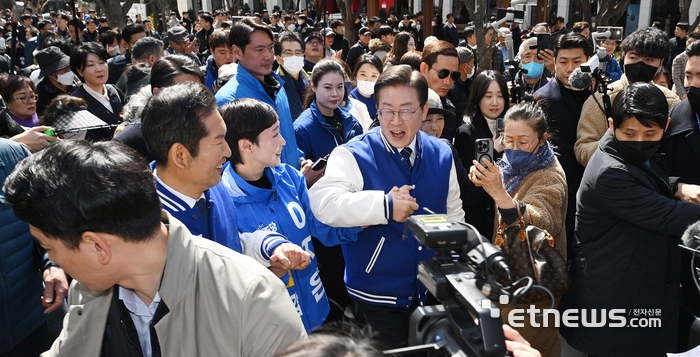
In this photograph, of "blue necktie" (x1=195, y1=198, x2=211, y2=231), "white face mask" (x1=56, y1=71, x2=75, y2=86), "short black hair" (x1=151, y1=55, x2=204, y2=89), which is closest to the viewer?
"blue necktie" (x1=195, y1=198, x2=211, y2=231)

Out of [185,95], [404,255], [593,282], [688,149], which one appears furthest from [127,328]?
[688,149]

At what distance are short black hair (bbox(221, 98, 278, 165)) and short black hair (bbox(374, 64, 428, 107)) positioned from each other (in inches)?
23.4

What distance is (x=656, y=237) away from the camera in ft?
8.78

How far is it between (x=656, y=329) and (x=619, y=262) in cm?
40

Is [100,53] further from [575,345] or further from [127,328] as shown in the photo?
[575,345]

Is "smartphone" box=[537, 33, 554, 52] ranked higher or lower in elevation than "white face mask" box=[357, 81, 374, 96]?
higher

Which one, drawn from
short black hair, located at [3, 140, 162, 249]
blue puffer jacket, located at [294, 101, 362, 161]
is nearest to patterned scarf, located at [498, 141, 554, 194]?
blue puffer jacket, located at [294, 101, 362, 161]

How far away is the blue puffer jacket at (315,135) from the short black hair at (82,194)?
8.12ft

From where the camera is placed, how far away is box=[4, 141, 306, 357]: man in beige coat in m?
1.38

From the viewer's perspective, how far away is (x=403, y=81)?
272 cm

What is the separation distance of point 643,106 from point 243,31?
259 centimetres

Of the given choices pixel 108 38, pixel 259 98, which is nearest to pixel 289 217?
pixel 259 98

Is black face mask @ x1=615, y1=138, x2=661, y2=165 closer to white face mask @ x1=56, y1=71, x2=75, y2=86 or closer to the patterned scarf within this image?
the patterned scarf

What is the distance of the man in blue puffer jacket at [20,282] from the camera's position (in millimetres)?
2274
